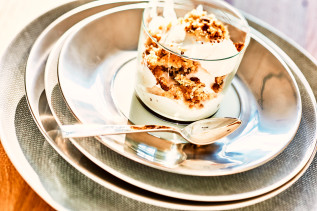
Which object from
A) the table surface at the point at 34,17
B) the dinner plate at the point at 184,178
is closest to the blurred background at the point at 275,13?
the table surface at the point at 34,17

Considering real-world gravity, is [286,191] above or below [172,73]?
below

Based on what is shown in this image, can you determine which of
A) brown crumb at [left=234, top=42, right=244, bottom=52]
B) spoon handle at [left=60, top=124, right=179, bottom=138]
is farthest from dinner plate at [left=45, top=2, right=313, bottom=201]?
brown crumb at [left=234, top=42, right=244, bottom=52]

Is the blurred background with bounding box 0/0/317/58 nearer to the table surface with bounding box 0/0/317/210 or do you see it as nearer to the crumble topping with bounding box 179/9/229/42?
the table surface with bounding box 0/0/317/210

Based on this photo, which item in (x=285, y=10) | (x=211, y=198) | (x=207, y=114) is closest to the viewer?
(x=211, y=198)

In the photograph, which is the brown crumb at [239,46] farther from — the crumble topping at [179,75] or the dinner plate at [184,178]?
the dinner plate at [184,178]

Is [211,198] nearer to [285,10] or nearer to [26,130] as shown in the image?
[26,130]

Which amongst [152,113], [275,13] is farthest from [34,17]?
[275,13]

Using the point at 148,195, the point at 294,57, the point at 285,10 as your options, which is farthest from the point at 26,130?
the point at 285,10

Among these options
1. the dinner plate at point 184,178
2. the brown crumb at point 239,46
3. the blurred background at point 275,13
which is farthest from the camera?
the blurred background at point 275,13
